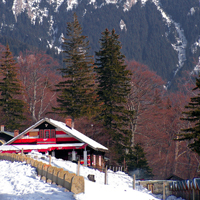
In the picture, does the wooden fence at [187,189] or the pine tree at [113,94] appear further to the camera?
the pine tree at [113,94]

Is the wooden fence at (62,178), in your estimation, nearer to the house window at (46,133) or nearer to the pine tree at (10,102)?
the house window at (46,133)

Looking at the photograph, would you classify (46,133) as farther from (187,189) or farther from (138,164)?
(187,189)

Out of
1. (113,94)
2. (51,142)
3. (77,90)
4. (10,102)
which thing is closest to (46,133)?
(51,142)

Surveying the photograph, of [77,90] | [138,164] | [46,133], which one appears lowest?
[138,164]

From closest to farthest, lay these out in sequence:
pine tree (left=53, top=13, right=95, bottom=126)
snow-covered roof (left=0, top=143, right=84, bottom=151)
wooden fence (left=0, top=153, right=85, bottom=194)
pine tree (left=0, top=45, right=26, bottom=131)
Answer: wooden fence (left=0, top=153, right=85, bottom=194)
snow-covered roof (left=0, top=143, right=84, bottom=151)
pine tree (left=53, top=13, right=95, bottom=126)
pine tree (left=0, top=45, right=26, bottom=131)

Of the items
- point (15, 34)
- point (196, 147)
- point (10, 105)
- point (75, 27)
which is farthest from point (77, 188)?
point (15, 34)

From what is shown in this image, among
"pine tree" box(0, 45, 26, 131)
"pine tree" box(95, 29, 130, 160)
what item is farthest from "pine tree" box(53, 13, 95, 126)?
"pine tree" box(0, 45, 26, 131)

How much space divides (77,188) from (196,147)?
11368 millimetres

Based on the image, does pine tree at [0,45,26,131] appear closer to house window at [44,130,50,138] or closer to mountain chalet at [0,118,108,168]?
mountain chalet at [0,118,108,168]

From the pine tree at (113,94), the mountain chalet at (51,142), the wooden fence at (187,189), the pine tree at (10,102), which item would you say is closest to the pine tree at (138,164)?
the pine tree at (113,94)

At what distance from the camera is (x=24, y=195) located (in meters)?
14.4

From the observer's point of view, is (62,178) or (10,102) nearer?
(62,178)

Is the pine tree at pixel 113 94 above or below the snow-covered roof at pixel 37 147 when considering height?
above

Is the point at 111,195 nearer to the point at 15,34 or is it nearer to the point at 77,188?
the point at 77,188
